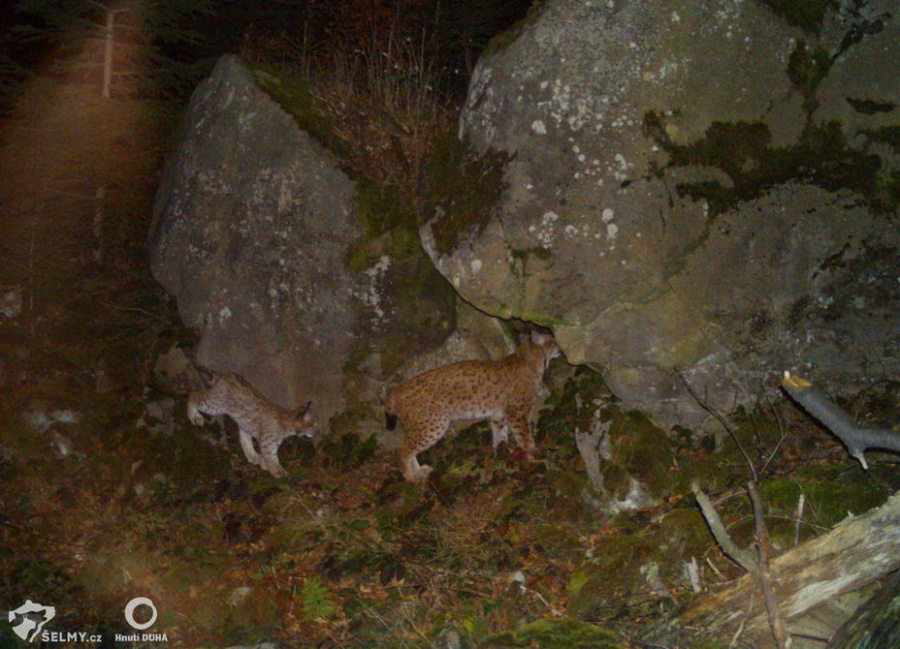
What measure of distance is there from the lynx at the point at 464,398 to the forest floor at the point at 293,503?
0.87 feet

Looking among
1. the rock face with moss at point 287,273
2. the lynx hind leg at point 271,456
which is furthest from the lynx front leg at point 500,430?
the lynx hind leg at point 271,456

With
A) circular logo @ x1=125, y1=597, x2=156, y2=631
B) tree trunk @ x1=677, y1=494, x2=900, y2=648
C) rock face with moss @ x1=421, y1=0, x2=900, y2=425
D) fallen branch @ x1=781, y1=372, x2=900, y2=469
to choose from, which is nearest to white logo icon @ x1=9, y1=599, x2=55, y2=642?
circular logo @ x1=125, y1=597, x2=156, y2=631

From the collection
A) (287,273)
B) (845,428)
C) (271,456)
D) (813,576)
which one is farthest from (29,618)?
(845,428)

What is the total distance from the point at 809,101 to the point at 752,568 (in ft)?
13.0

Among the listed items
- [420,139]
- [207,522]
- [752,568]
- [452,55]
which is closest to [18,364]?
[207,522]

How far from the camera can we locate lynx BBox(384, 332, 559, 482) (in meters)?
7.17

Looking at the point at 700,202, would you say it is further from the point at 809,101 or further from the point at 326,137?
the point at 326,137

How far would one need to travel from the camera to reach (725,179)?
19.5 feet

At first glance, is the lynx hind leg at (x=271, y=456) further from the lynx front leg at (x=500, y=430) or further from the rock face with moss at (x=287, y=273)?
the lynx front leg at (x=500, y=430)

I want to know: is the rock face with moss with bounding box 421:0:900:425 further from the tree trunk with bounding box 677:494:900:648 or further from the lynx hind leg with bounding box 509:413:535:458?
the tree trunk with bounding box 677:494:900:648

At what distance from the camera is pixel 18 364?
795 centimetres

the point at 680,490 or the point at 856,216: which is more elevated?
the point at 856,216

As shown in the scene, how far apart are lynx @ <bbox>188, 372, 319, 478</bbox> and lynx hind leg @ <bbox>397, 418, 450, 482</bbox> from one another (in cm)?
110

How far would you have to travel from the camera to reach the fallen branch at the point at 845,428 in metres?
3.54
